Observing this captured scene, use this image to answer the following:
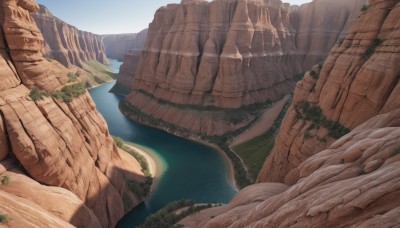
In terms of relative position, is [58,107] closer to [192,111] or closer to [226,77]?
[192,111]

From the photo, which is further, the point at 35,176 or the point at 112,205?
the point at 112,205

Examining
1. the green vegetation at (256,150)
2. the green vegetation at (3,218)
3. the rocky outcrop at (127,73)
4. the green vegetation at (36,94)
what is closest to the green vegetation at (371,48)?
the green vegetation at (256,150)

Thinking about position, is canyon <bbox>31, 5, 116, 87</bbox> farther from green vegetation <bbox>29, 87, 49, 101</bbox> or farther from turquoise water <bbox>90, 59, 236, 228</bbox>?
green vegetation <bbox>29, 87, 49, 101</bbox>

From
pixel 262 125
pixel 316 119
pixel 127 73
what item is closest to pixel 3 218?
pixel 316 119

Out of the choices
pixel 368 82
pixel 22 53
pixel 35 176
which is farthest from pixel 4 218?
pixel 368 82

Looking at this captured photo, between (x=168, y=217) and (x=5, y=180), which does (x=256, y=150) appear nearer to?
(x=168, y=217)

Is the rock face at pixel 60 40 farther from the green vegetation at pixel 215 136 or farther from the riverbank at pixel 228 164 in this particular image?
the riverbank at pixel 228 164
